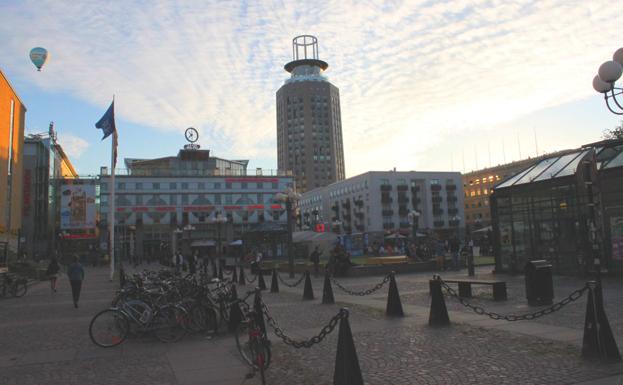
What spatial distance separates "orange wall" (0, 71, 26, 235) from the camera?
148 ft

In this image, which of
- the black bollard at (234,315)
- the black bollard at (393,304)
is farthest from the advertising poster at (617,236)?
the black bollard at (234,315)

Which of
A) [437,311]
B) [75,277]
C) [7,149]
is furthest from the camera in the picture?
[7,149]

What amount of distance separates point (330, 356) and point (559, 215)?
14.9 metres

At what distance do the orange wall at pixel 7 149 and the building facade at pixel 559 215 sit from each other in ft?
136

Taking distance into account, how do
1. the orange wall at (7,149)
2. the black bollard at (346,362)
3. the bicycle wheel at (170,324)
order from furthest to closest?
1. the orange wall at (7,149)
2. the bicycle wheel at (170,324)
3. the black bollard at (346,362)

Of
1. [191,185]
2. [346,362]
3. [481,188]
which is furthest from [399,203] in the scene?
[346,362]

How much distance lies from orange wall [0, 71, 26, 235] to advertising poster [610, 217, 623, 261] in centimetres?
4539

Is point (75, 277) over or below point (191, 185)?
below

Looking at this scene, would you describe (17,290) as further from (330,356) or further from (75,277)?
(330,356)

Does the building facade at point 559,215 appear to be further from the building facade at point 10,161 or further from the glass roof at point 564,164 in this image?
the building facade at point 10,161

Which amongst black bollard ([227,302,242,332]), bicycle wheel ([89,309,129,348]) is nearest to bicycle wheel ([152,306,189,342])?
bicycle wheel ([89,309,129,348])

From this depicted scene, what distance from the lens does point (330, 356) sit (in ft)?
26.8

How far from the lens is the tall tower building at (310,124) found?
17025 centimetres

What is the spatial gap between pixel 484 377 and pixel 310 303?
9.14 meters
